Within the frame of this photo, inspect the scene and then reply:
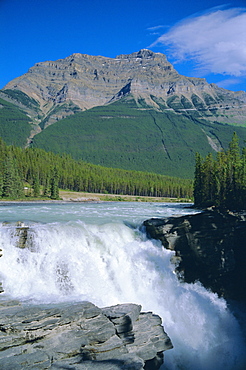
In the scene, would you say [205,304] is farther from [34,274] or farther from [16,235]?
[16,235]

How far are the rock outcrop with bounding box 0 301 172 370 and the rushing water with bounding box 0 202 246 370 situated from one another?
330 centimetres

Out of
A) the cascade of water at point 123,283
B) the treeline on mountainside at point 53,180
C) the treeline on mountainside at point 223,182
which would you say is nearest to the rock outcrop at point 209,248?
the cascade of water at point 123,283

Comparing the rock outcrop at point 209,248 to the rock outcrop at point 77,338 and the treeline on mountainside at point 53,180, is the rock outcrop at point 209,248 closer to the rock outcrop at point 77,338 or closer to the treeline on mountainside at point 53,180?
the rock outcrop at point 77,338

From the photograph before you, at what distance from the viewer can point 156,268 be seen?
92.9ft

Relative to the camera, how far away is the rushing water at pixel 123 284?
2211cm

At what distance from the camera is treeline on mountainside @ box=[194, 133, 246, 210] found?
57.1 m

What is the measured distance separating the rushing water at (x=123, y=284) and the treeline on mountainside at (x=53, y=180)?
60.6 meters

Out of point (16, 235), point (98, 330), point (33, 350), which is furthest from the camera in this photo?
point (16, 235)

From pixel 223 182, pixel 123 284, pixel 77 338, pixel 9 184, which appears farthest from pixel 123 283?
pixel 9 184

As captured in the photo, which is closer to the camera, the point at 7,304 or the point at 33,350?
the point at 33,350

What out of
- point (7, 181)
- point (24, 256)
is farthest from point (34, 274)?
point (7, 181)

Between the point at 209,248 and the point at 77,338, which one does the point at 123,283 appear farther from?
the point at 209,248

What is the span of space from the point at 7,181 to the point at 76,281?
6597cm

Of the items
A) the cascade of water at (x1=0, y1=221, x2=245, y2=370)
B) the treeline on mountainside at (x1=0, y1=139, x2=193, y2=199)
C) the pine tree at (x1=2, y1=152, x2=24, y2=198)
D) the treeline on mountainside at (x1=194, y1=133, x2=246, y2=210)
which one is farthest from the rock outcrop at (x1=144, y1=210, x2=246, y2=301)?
the treeline on mountainside at (x1=0, y1=139, x2=193, y2=199)
